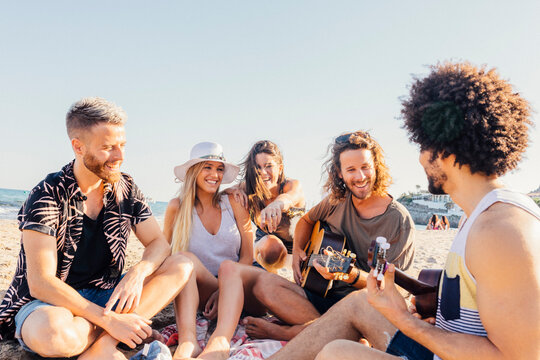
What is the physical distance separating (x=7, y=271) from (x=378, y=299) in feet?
16.3

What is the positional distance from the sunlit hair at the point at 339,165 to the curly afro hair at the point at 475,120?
167 cm

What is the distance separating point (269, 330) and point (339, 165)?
1.80 meters

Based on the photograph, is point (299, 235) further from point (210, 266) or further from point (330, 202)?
point (210, 266)

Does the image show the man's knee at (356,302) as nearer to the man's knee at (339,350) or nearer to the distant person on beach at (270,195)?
the man's knee at (339,350)

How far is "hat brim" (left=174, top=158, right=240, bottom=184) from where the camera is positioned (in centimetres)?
418

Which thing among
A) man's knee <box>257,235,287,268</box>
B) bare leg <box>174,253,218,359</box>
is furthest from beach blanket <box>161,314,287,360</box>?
man's knee <box>257,235,287,268</box>

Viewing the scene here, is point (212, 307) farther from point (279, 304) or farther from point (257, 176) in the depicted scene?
point (257, 176)

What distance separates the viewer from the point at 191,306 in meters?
3.10

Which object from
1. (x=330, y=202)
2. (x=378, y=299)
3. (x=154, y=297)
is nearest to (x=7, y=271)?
(x=154, y=297)

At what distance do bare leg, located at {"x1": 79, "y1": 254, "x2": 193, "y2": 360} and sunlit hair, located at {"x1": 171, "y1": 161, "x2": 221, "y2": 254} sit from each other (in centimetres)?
80

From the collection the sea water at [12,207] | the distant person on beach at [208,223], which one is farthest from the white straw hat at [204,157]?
the sea water at [12,207]

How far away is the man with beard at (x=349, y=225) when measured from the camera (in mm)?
3316

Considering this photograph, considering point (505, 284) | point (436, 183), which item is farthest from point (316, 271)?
point (505, 284)

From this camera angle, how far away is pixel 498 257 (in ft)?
4.59
